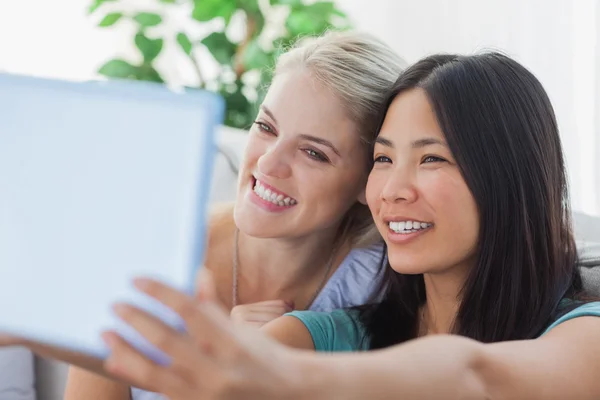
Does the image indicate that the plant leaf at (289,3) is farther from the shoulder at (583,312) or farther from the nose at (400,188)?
the shoulder at (583,312)

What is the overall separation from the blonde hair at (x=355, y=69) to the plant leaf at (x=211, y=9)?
1.44 metres

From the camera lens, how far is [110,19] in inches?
126

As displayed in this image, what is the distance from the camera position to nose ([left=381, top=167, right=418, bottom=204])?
4.21 ft

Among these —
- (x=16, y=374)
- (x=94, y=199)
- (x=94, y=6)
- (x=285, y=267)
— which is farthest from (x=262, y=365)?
(x=94, y=6)

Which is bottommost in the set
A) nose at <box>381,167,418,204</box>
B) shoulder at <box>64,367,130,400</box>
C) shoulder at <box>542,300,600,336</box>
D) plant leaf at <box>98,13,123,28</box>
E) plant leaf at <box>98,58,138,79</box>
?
plant leaf at <box>98,58,138,79</box>

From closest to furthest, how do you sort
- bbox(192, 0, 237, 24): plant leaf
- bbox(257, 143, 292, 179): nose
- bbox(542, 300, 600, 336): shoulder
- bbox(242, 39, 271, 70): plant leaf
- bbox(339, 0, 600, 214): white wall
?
bbox(542, 300, 600, 336): shoulder
bbox(257, 143, 292, 179): nose
bbox(339, 0, 600, 214): white wall
bbox(242, 39, 271, 70): plant leaf
bbox(192, 0, 237, 24): plant leaf

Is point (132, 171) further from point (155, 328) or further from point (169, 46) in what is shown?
point (169, 46)

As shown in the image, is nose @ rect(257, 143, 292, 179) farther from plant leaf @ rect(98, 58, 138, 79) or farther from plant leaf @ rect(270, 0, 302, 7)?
plant leaf @ rect(98, 58, 138, 79)

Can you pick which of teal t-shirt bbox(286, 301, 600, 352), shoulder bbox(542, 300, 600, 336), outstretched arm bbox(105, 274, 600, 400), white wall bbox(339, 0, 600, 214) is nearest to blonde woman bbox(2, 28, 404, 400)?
teal t-shirt bbox(286, 301, 600, 352)

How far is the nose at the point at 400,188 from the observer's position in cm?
128

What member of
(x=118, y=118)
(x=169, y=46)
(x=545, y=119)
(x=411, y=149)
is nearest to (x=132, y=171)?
(x=118, y=118)

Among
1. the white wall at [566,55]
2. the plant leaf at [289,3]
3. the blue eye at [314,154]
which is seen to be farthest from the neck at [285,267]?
the plant leaf at [289,3]

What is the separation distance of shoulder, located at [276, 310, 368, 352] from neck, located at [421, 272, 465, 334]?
0.44 feet

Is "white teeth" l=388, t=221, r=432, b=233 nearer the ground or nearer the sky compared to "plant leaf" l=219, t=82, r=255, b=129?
nearer the sky
